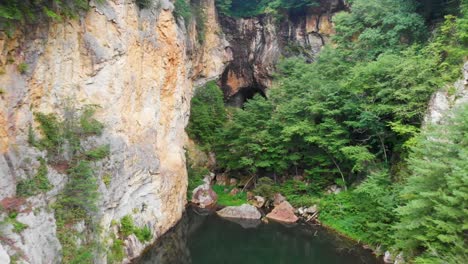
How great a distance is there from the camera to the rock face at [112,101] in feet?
29.3

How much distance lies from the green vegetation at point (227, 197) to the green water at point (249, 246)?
8.98 ft

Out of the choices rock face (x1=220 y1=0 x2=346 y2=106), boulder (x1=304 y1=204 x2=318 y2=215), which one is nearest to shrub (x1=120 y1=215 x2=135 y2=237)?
boulder (x1=304 y1=204 x2=318 y2=215)

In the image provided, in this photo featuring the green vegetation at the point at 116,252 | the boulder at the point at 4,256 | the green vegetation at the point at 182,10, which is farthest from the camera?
the green vegetation at the point at 182,10

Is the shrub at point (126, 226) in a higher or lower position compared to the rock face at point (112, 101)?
lower

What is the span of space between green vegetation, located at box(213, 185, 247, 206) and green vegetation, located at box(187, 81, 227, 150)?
310 cm

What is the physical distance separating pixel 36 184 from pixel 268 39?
71.6 ft

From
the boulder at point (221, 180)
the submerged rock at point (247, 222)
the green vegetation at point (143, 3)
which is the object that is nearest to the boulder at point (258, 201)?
the submerged rock at point (247, 222)

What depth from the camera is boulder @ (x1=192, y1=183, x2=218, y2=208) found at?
67.0 feet

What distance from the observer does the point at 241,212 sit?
18.7 meters

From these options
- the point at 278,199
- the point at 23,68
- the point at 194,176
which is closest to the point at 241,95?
the point at 194,176

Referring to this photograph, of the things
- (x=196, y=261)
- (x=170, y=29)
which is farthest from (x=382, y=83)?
(x=196, y=261)

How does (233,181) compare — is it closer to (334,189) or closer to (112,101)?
(334,189)

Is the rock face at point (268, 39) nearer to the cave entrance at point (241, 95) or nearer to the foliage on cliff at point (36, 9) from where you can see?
the cave entrance at point (241, 95)

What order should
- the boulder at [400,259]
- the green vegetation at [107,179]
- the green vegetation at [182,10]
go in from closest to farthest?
the green vegetation at [107,179] < the boulder at [400,259] < the green vegetation at [182,10]
